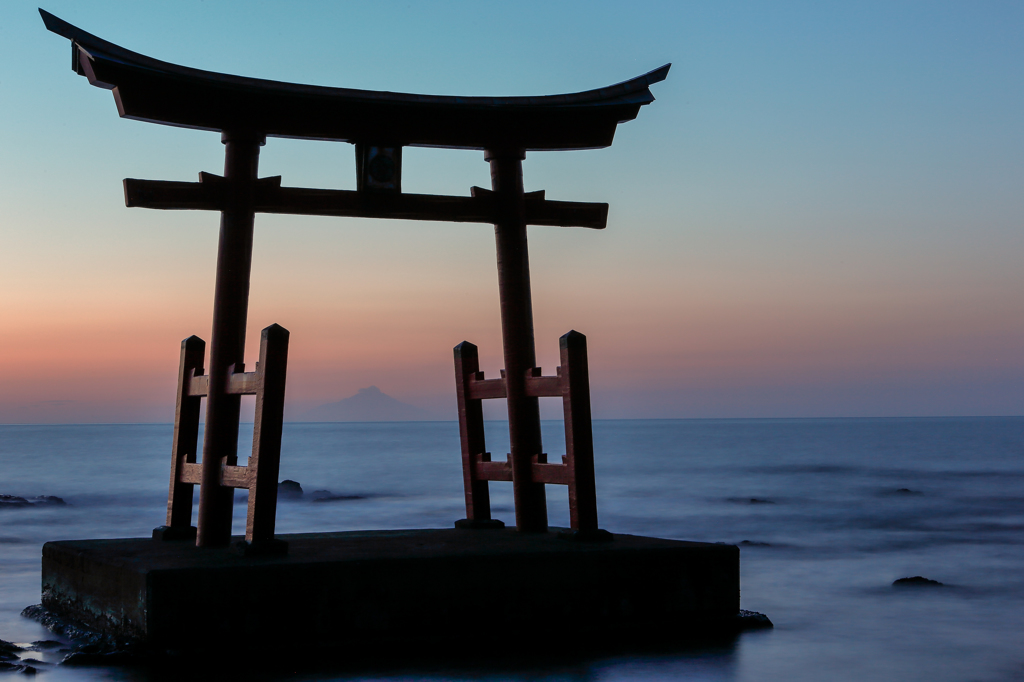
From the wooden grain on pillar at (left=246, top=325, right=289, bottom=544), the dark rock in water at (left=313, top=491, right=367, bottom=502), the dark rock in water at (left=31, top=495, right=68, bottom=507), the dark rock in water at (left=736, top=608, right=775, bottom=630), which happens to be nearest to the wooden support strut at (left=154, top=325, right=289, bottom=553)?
the wooden grain on pillar at (left=246, top=325, right=289, bottom=544)

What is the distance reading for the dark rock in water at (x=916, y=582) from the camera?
36.1 ft

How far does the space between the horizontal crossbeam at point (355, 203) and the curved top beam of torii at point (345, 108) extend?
41cm

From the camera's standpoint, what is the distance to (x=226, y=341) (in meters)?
6.38

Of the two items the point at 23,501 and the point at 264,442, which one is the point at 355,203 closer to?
the point at 264,442

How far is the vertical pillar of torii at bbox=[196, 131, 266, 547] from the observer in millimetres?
6324

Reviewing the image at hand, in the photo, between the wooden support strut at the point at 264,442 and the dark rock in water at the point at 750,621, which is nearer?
the wooden support strut at the point at 264,442

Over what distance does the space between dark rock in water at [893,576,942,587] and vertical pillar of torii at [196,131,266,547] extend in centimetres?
785

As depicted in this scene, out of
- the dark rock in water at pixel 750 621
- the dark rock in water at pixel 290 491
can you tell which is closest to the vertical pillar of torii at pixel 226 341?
the dark rock in water at pixel 750 621

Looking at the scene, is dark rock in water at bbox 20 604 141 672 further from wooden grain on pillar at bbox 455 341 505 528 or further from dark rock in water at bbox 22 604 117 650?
wooden grain on pillar at bbox 455 341 505 528

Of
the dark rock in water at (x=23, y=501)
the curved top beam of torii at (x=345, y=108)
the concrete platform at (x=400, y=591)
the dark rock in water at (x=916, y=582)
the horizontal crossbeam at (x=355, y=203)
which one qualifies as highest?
the curved top beam of torii at (x=345, y=108)

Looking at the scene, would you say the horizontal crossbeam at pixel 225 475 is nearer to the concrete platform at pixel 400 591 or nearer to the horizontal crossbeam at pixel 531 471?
the concrete platform at pixel 400 591

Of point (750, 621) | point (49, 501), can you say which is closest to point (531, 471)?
point (750, 621)

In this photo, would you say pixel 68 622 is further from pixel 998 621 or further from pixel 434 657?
pixel 998 621

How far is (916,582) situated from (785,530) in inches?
331
